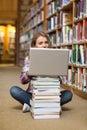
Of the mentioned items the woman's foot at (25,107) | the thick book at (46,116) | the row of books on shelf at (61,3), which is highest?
the row of books on shelf at (61,3)

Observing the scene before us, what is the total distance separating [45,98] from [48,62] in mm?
341

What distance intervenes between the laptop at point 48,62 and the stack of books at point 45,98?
0.32 feet

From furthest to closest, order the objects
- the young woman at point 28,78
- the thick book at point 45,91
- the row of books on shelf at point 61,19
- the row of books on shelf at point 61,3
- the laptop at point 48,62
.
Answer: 1. the row of books on shelf at point 61,19
2. the row of books on shelf at point 61,3
3. the young woman at point 28,78
4. the thick book at point 45,91
5. the laptop at point 48,62

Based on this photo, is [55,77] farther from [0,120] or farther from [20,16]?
[20,16]

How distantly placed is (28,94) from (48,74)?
53 centimetres

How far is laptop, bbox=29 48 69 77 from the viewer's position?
2.95 meters

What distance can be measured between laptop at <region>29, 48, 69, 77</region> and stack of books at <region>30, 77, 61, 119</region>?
3.8 inches

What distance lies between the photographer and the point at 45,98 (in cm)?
309

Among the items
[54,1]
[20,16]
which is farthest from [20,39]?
[54,1]

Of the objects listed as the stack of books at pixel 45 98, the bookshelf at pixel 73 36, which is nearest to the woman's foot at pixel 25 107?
the stack of books at pixel 45 98

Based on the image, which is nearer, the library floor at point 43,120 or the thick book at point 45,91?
the library floor at point 43,120

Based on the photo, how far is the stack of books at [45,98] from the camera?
3.08 metres

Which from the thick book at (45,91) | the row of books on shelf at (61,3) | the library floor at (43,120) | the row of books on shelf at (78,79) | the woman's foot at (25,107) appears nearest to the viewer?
the library floor at (43,120)

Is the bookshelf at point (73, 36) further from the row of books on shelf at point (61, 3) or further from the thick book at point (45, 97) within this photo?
the thick book at point (45, 97)
